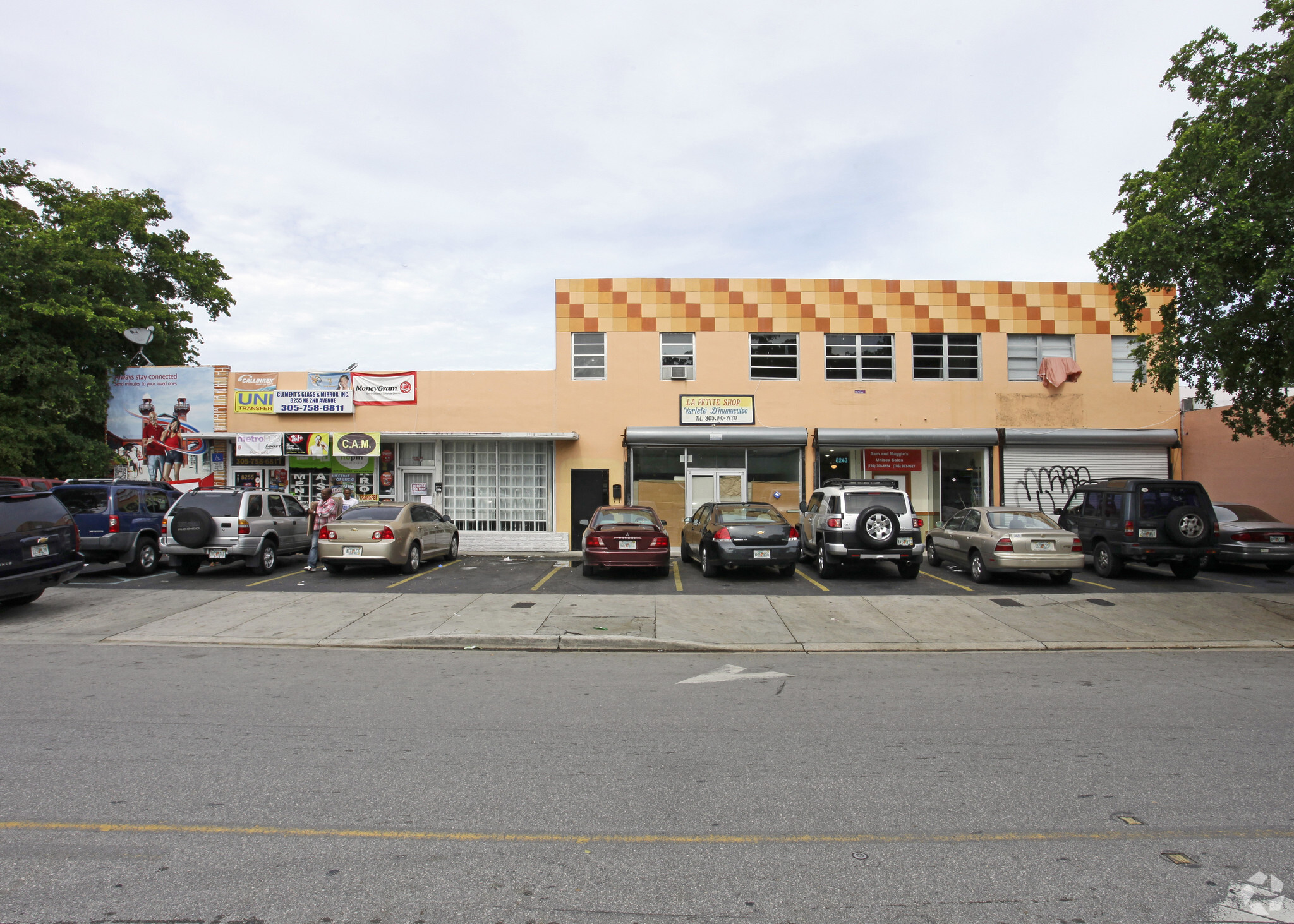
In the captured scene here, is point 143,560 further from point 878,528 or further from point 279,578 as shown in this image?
point 878,528

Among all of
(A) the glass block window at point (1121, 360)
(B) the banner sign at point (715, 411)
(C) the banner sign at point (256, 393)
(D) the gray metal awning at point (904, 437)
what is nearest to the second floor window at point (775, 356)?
(B) the banner sign at point (715, 411)

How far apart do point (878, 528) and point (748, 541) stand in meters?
2.38

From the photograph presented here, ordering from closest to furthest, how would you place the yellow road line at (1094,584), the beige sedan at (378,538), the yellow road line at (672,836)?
the yellow road line at (672,836) < the yellow road line at (1094,584) < the beige sedan at (378,538)

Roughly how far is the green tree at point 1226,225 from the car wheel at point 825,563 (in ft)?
22.8

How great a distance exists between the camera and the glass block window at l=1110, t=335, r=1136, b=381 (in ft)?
65.3

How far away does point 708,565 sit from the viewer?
542 inches

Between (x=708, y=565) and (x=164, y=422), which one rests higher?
(x=164, y=422)

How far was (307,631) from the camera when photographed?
31.4ft

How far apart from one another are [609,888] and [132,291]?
2503cm

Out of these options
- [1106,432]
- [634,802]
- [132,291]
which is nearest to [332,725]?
[634,802]

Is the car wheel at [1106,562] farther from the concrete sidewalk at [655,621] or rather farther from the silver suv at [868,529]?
the silver suv at [868,529]

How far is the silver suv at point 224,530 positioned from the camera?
13.6 meters

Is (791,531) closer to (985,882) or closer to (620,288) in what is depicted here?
(620,288)

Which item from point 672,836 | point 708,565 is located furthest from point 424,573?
point 672,836
